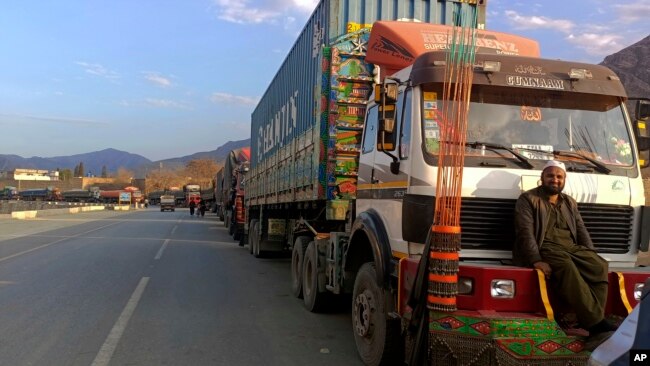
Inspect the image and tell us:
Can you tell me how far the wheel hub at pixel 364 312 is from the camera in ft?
16.1

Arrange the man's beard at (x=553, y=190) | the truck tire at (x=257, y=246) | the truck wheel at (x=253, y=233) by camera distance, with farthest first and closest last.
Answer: the truck wheel at (x=253, y=233), the truck tire at (x=257, y=246), the man's beard at (x=553, y=190)

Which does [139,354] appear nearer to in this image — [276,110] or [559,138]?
[559,138]

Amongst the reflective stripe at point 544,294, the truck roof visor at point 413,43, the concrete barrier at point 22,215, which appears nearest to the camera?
the reflective stripe at point 544,294

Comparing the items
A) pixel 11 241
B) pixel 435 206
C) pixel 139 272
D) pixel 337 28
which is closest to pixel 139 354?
pixel 435 206

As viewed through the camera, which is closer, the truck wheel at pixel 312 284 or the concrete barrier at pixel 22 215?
the truck wheel at pixel 312 284

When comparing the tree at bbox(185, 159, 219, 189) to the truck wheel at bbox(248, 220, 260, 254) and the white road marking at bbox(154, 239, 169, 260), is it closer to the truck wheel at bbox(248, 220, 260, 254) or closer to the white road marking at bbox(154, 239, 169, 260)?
the white road marking at bbox(154, 239, 169, 260)

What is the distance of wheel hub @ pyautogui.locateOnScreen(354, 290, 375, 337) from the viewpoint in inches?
193

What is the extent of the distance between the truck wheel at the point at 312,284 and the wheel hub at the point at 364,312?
6.55ft

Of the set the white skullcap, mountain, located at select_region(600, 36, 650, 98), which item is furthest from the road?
mountain, located at select_region(600, 36, 650, 98)

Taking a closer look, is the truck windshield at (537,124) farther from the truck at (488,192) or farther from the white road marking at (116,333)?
the white road marking at (116,333)

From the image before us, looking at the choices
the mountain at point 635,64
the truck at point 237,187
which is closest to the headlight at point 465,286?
the truck at point 237,187

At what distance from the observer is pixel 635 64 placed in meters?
26.0

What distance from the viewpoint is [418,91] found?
4.45m

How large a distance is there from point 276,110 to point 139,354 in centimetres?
767
